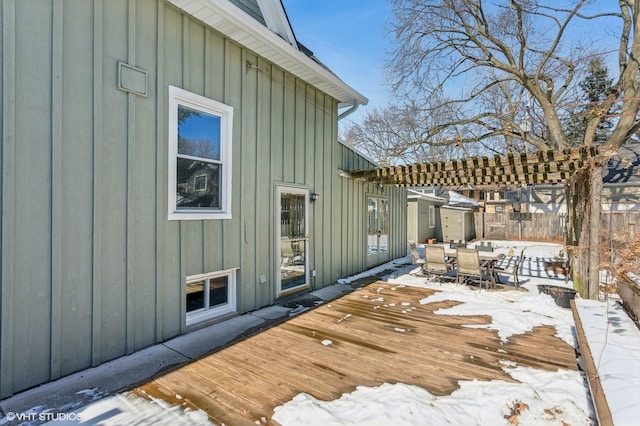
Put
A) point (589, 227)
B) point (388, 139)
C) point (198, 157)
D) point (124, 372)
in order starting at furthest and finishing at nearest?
1. point (388, 139)
2. point (589, 227)
3. point (198, 157)
4. point (124, 372)

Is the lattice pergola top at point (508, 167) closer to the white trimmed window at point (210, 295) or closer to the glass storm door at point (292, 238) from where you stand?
the glass storm door at point (292, 238)

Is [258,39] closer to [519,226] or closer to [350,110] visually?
[350,110]

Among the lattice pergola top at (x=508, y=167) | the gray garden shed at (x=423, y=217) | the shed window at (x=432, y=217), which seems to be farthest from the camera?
the shed window at (x=432, y=217)

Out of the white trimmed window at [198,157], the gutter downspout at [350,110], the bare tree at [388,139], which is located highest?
the bare tree at [388,139]

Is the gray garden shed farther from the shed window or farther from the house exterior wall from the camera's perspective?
the house exterior wall

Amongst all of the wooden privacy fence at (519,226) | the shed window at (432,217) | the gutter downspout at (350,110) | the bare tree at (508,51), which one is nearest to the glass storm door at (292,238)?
the gutter downspout at (350,110)

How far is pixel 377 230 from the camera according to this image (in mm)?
9570

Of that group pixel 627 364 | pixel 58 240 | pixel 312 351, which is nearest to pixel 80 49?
pixel 58 240

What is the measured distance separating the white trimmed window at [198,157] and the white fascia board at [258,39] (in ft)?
3.46

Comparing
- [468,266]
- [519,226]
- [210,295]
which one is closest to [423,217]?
[519,226]

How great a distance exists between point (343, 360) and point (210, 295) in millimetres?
2345

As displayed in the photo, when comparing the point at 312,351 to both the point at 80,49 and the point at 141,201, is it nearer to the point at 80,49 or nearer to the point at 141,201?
the point at 141,201

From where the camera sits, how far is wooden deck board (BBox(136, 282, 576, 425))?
2.73 metres

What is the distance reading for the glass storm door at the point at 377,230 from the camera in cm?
906
